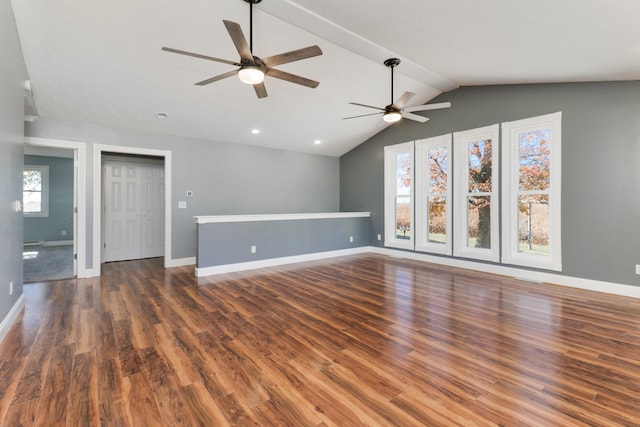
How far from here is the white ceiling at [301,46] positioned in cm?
265

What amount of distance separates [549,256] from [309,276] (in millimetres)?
3654

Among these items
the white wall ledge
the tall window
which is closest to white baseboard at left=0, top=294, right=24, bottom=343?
the white wall ledge

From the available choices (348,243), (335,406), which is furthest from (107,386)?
(348,243)

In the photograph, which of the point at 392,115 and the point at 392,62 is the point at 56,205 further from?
the point at 392,62

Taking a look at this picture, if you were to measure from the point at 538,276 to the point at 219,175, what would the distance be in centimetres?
593

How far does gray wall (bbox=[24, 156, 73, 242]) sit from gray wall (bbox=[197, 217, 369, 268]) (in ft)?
21.2

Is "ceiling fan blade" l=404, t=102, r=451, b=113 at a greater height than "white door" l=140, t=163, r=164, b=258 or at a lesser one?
greater

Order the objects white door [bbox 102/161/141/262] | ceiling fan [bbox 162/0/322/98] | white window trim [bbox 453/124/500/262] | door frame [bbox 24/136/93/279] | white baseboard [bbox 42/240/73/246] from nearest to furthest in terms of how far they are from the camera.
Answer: ceiling fan [bbox 162/0/322/98] < door frame [bbox 24/136/93/279] < white window trim [bbox 453/124/500/262] < white door [bbox 102/161/141/262] < white baseboard [bbox 42/240/73/246]

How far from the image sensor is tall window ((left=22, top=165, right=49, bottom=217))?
7.69 meters

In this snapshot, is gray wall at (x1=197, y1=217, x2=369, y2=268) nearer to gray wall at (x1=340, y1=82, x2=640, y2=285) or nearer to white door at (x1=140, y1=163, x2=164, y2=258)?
white door at (x1=140, y1=163, x2=164, y2=258)

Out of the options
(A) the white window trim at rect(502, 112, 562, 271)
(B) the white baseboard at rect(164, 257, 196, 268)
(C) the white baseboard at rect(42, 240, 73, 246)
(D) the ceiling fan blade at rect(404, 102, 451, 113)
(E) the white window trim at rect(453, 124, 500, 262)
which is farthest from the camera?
(C) the white baseboard at rect(42, 240, 73, 246)

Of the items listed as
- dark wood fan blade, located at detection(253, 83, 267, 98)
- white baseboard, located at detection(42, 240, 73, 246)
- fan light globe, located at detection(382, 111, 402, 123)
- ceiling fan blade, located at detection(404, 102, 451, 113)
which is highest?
ceiling fan blade, located at detection(404, 102, 451, 113)

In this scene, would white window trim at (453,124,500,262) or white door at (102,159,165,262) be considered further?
white door at (102,159,165,262)

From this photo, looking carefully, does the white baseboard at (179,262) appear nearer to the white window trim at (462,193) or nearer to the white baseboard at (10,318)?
the white baseboard at (10,318)
